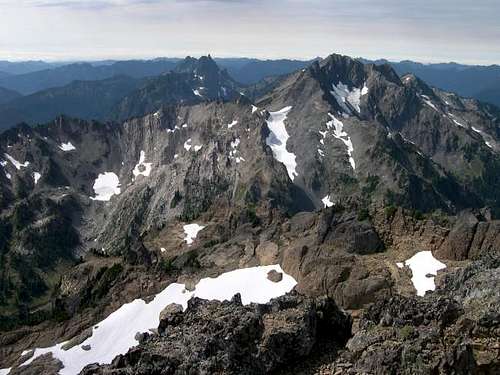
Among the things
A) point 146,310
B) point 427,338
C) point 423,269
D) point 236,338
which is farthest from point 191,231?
point 427,338

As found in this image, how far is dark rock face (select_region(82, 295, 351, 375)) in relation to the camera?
28297 mm

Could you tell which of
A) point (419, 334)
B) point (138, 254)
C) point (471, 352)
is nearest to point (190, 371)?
point (419, 334)

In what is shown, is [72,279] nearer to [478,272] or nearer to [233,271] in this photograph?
[233,271]

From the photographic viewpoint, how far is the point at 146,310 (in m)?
77.6

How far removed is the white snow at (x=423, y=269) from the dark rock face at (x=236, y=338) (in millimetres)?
25848

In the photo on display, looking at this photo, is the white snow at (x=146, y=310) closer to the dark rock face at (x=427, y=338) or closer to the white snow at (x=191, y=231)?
the dark rock face at (x=427, y=338)

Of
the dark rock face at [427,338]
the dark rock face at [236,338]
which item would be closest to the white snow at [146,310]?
the dark rock face at [236,338]

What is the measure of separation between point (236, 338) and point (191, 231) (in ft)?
425

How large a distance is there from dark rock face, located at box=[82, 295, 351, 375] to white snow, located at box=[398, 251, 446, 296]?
84.8 ft

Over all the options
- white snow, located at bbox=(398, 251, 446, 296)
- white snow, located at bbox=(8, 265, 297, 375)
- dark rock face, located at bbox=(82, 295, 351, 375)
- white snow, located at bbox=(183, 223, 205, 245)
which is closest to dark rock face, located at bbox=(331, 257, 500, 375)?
dark rock face, located at bbox=(82, 295, 351, 375)

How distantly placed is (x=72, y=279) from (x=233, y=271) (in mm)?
69037

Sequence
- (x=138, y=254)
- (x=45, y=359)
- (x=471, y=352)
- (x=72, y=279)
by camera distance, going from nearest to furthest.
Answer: (x=471, y=352) → (x=45, y=359) → (x=138, y=254) → (x=72, y=279)

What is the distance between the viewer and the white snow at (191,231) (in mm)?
150363

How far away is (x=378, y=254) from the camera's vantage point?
230 ft
